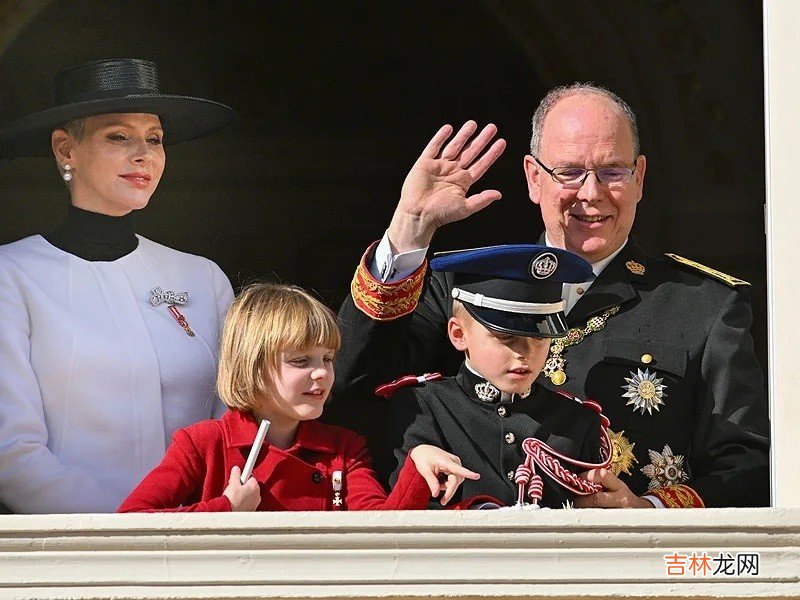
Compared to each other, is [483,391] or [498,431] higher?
[483,391]

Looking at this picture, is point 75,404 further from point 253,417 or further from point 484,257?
point 484,257

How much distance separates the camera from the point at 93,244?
560 centimetres

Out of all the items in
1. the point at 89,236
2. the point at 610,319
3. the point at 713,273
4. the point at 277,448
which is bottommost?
the point at 277,448

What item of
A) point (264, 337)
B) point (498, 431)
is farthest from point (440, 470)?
point (264, 337)

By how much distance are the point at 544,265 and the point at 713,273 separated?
59 cm

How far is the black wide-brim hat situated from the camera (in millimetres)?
5559

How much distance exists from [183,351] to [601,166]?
129 cm

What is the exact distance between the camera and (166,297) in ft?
18.3

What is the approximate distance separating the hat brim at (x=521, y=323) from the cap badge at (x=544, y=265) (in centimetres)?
11

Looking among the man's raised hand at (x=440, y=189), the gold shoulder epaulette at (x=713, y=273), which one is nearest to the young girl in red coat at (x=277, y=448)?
the man's raised hand at (x=440, y=189)

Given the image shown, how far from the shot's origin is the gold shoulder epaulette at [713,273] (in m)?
5.52

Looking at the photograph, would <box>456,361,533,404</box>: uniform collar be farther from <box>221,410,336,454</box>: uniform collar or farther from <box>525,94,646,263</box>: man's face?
<box>525,94,646,263</box>: man's face

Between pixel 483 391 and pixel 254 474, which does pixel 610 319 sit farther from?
pixel 254 474

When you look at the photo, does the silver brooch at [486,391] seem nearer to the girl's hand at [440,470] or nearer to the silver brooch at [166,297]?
the girl's hand at [440,470]
